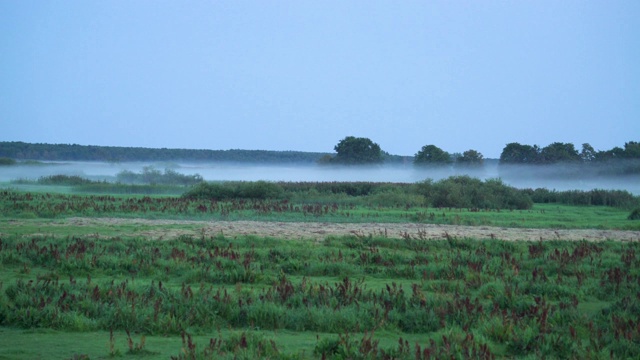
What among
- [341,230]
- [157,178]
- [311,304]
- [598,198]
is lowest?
[341,230]

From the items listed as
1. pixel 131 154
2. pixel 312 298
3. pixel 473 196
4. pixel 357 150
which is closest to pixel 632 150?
pixel 357 150

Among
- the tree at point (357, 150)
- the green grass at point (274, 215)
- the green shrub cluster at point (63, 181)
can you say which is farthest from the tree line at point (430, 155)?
the green grass at point (274, 215)

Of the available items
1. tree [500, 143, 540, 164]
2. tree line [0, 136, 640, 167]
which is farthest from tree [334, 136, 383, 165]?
tree [500, 143, 540, 164]

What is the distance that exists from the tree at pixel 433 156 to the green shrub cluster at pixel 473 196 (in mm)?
41769

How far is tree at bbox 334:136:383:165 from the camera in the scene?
8531 cm

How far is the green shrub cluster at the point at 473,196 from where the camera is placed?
39625 millimetres

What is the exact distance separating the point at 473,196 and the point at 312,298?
31495 mm

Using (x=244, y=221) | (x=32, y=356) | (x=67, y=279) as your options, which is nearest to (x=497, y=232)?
(x=244, y=221)

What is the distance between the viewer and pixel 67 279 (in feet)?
41.5

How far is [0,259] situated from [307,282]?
6.33 m

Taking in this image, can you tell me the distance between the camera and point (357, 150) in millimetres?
85688

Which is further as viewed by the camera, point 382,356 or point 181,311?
point 181,311

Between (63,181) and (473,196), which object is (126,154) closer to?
(63,181)

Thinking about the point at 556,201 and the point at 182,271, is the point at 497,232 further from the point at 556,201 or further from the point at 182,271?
the point at 556,201
